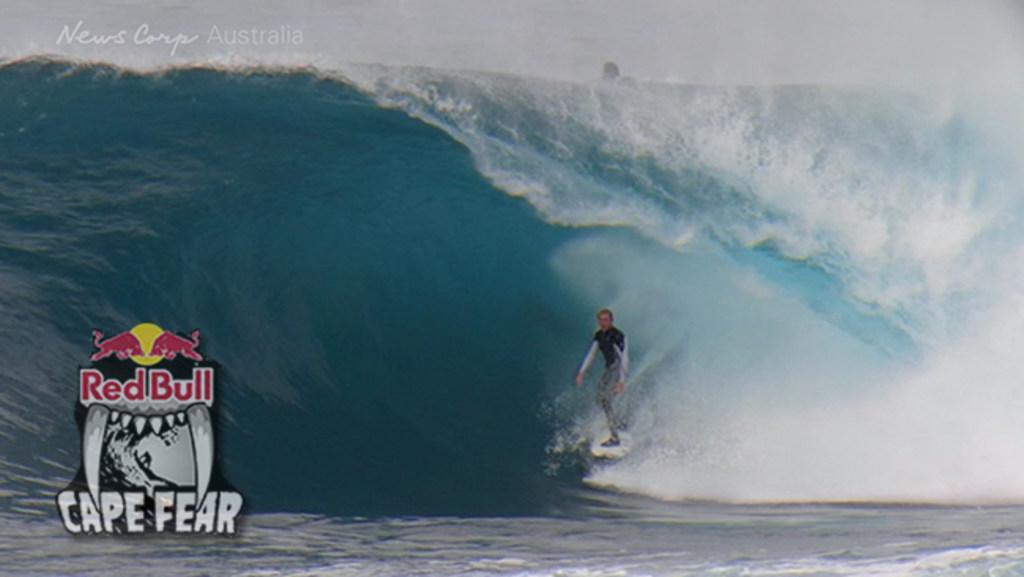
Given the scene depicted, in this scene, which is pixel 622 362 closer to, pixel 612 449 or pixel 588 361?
pixel 588 361

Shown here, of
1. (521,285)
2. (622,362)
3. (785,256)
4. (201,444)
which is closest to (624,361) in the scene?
(622,362)

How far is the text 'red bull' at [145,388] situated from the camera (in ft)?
28.6

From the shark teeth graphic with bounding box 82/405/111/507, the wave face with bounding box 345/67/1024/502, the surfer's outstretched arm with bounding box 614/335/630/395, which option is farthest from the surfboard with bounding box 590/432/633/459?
the shark teeth graphic with bounding box 82/405/111/507

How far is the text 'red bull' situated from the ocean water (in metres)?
0.19

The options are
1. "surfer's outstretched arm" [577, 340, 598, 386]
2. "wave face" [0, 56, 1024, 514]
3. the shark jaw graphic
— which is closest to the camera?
the shark jaw graphic

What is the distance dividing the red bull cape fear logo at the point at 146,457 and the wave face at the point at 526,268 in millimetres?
282

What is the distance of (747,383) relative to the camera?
982cm

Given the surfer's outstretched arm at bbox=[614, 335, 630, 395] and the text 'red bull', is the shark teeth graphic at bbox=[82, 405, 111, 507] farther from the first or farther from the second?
the surfer's outstretched arm at bbox=[614, 335, 630, 395]

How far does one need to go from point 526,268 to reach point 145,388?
3186mm

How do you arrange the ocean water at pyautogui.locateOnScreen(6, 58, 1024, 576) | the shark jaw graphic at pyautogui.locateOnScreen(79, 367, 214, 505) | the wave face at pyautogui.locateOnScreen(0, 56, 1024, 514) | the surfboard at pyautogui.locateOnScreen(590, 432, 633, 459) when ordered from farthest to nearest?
1. the wave face at pyautogui.locateOnScreen(0, 56, 1024, 514)
2. the surfboard at pyautogui.locateOnScreen(590, 432, 633, 459)
3. the ocean water at pyautogui.locateOnScreen(6, 58, 1024, 576)
4. the shark jaw graphic at pyautogui.locateOnScreen(79, 367, 214, 505)

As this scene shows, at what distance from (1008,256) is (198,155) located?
635 cm

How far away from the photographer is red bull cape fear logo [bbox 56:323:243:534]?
8.41 metres

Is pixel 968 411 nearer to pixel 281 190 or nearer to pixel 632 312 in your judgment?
pixel 632 312

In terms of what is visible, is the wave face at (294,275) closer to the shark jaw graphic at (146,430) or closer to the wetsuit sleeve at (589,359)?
the shark jaw graphic at (146,430)
